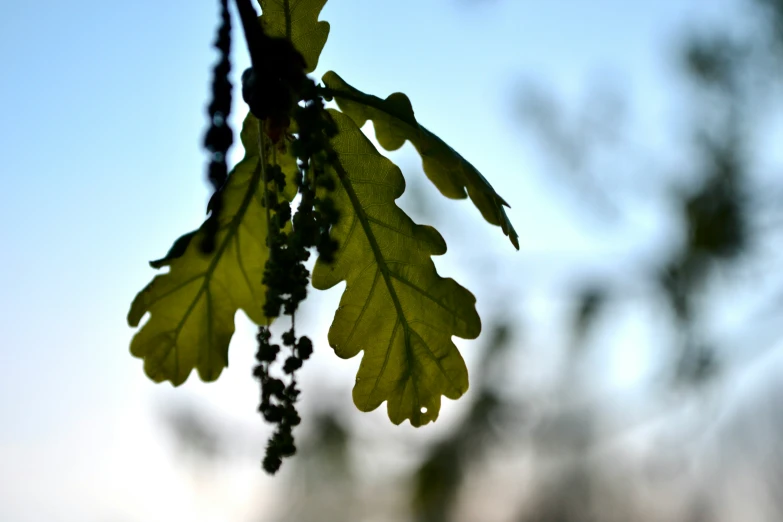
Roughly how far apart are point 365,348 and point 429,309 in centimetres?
16

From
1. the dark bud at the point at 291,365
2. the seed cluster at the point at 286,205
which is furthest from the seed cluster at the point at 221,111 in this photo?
the dark bud at the point at 291,365

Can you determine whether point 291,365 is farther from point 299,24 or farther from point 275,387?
point 299,24

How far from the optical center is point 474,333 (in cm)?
141

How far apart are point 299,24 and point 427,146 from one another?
0.35 meters

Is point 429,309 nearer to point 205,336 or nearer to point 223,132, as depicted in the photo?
point 205,336

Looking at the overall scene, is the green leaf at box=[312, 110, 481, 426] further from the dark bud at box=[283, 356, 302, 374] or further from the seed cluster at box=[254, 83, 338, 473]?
the dark bud at box=[283, 356, 302, 374]

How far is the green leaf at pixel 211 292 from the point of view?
131 centimetres

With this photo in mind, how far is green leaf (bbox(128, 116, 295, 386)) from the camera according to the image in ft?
4.30

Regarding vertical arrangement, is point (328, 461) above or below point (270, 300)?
above

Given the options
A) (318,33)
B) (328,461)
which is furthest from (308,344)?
(328,461)

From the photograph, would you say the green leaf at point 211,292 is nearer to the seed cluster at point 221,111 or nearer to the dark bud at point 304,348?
the dark bud at point 304,348

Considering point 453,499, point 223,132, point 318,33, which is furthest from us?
point 453,499

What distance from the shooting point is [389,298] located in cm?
141

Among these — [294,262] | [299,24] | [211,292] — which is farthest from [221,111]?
[211,292]
